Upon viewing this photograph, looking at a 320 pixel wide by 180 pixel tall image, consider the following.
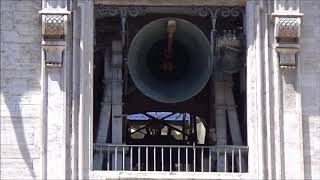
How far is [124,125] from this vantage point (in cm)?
2019

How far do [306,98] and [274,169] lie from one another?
1313mm

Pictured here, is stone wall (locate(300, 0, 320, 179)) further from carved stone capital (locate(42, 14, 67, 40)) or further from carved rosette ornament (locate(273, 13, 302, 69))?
carved stone capital (locate(42, 14, 67, 40))

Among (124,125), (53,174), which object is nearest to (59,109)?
(53,174)

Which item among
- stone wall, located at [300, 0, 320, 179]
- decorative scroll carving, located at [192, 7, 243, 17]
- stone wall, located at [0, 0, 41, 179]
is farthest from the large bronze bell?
stone wall, located at [0, 0, 41, 179]

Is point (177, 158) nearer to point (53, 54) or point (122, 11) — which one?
point (122, 11)

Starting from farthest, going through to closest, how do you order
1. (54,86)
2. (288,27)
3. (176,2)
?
1. (176,2)
2. (288,27)
3. (54,86)

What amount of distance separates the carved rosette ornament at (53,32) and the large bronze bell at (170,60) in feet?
5.46

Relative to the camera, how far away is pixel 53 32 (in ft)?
59.8

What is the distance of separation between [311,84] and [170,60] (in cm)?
297

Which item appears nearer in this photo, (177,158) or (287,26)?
(287,26)

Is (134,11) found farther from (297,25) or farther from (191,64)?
(297,25)

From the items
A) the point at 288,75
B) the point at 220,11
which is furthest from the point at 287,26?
the point at 220,11

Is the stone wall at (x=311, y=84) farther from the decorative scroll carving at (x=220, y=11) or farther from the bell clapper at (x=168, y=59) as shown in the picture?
the bell clapper at (x=168, y=59)

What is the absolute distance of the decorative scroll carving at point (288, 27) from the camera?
60.3ft
